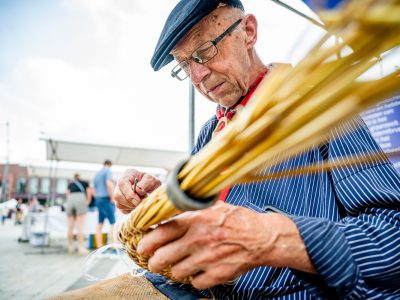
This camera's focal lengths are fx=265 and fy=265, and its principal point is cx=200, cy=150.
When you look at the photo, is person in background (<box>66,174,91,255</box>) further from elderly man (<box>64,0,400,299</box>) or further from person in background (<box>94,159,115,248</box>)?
elderly man (<box>64,0,400,299</box>)

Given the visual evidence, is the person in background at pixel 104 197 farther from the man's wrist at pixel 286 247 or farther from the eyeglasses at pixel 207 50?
the man's wrist at pixel 286 247

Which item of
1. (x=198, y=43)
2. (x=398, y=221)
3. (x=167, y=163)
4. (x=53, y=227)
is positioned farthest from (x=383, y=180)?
(x=167, y=163)

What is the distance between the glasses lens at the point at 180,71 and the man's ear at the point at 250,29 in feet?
1.15

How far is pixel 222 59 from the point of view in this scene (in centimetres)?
127

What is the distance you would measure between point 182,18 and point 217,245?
105 cm

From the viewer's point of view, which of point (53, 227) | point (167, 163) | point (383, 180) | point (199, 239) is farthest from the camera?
point (167, 163)

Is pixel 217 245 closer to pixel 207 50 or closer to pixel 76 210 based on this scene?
pixel 207 50

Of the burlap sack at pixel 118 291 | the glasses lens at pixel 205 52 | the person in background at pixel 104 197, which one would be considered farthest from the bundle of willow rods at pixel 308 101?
the person in background at pixel 104 197

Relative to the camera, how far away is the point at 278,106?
362 mm

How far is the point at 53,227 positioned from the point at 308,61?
7.44 metres

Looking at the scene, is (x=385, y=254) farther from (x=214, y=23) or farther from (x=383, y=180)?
(x=214, y=23)

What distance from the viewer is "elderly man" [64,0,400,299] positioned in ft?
1.75

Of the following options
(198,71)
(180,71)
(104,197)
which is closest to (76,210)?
(104,197)

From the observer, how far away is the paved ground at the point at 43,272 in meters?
3.05
